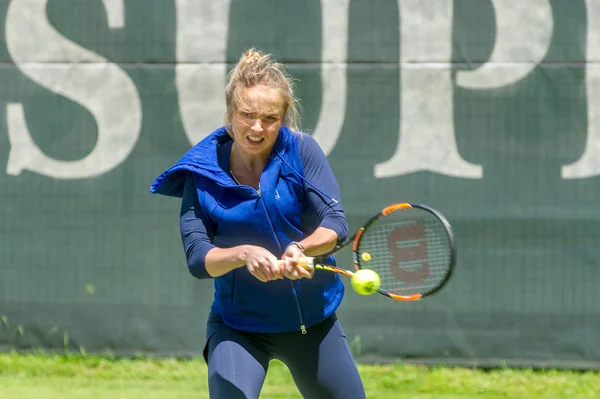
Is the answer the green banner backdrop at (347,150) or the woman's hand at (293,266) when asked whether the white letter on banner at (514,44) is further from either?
the woman's hand at (293,266)

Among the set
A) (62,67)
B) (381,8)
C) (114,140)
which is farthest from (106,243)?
(381,8)

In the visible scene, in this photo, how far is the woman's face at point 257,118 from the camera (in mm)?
2619

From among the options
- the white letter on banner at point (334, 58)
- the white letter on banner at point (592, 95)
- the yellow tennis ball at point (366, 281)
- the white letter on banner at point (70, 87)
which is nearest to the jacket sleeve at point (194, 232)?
the yellow tennis ball at point (366, 281)

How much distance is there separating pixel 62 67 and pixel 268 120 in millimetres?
2838

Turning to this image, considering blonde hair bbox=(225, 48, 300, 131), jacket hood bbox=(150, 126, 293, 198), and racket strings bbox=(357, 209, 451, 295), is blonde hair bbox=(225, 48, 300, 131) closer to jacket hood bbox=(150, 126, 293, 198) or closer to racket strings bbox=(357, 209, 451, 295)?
jacket hood bbox=(150, 126, 293, 198)

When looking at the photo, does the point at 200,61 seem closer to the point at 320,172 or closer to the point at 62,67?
the point at 62,67

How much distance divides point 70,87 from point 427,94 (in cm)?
197

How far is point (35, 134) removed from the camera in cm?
519

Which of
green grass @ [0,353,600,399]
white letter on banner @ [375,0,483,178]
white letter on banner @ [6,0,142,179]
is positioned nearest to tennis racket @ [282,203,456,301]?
green grass @ [0,353,600,399]

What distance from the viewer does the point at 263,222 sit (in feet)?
8.82

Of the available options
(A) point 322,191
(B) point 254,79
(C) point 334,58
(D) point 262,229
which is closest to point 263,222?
(D) point 262,229

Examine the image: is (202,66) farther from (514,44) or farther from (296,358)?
(296,358)

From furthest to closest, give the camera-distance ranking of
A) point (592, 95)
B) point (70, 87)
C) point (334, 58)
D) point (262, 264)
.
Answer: point (70, 87)
point (334, 58)
point (592, 95)
point (262, 264)

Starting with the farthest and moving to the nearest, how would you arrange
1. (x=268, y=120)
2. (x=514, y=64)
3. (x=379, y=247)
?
(x=514, y=64)
(x=379, y=247)
(x=268, y=120)
